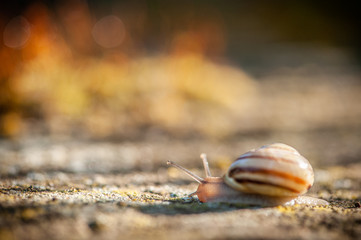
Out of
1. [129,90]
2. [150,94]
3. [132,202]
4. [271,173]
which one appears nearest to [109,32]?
[129,90]

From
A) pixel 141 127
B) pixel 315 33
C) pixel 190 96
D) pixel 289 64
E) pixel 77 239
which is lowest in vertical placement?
pixel 77 239

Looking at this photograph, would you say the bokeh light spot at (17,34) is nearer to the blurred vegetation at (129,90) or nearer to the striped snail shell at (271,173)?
the blurred vegetation at (129,90)

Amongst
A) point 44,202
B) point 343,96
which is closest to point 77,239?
point 44,202

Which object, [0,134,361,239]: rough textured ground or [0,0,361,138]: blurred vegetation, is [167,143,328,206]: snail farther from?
[0,0,361,138]: blurred vegetation

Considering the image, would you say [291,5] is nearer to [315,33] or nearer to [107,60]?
[315,33]

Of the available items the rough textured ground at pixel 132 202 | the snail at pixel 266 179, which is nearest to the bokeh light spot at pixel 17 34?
the rough textured ground at pixel 132 202

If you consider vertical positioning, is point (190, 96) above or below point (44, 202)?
above

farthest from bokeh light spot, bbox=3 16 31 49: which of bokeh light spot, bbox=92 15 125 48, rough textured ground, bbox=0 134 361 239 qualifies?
rough textured ground, bbox=0 134 361 239
